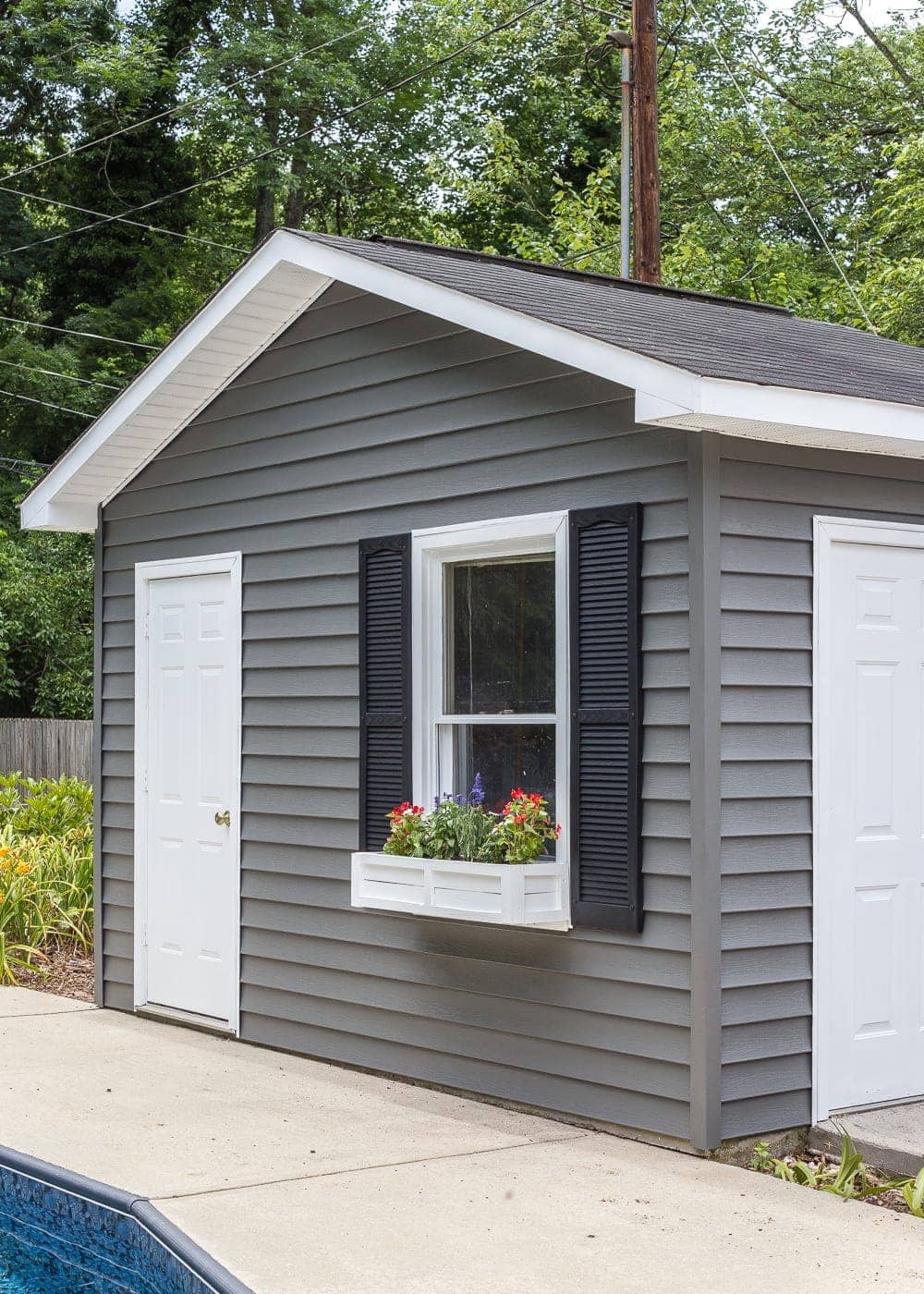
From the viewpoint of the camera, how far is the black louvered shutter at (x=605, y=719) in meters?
5.06

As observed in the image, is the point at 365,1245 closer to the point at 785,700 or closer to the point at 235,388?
the point at 785,700

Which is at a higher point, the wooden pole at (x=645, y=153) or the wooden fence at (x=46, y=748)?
the wooden pole at (x=645, y=153)

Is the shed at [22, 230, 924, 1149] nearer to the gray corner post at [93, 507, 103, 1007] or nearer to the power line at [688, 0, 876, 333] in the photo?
the gray corner post at [93, 507, 103, 1007]

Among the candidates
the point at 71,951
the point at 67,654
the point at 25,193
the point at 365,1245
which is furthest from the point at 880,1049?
the point at 25,193

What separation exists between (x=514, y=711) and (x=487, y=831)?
480mm

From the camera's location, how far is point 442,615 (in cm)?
599

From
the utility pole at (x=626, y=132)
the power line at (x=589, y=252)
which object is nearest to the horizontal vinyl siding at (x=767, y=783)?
the utility pole at (x=626, y=132)

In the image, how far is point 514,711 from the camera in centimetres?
567

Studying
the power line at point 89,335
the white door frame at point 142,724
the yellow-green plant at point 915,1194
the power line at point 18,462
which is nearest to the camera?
the yellow-green plant at point 915,1194

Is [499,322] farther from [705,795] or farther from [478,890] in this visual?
[478,890]

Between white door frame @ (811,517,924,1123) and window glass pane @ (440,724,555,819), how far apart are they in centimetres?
96

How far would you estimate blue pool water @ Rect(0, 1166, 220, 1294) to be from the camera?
164 inches

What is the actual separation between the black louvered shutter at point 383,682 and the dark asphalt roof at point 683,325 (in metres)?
1.14

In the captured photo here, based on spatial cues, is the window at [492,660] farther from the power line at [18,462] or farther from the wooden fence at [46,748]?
the power line at [18,462]
